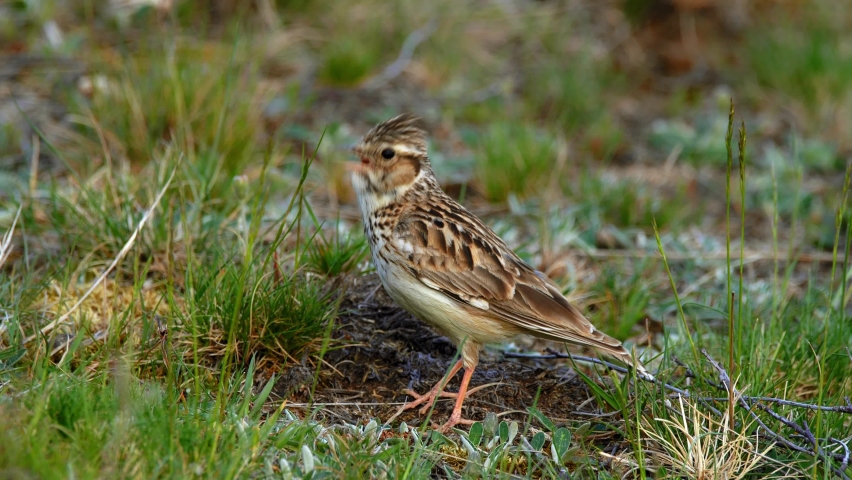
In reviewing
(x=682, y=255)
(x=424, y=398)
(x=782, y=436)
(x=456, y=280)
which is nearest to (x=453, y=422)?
(x=424, y=398)

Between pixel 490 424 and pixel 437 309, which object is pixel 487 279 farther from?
pixel 490 424

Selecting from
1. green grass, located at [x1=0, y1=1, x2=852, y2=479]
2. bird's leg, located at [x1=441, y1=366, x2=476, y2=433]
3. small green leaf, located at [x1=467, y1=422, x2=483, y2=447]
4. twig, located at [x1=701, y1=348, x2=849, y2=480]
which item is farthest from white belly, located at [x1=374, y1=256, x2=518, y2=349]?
twig, located at [x1=701, y1=348, x2=849, y2=480]

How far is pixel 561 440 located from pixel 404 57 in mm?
6284

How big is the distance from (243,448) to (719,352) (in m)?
2.93

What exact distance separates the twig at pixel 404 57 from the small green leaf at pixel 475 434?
5534mm

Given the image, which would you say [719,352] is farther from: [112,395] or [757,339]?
[112,395]

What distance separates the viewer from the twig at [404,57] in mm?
9406

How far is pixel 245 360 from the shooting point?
4605 millimetres

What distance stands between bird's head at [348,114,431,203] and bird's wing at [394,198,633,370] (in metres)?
0.25

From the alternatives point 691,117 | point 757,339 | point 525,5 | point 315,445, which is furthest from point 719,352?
point 525,5

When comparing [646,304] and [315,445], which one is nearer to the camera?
[315,445]

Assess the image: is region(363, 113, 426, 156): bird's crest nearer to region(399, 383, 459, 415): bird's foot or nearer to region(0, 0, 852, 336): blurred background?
region(0, 0, 852, 336): blurred background

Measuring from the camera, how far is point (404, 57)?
9844mm

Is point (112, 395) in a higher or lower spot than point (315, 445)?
higher
